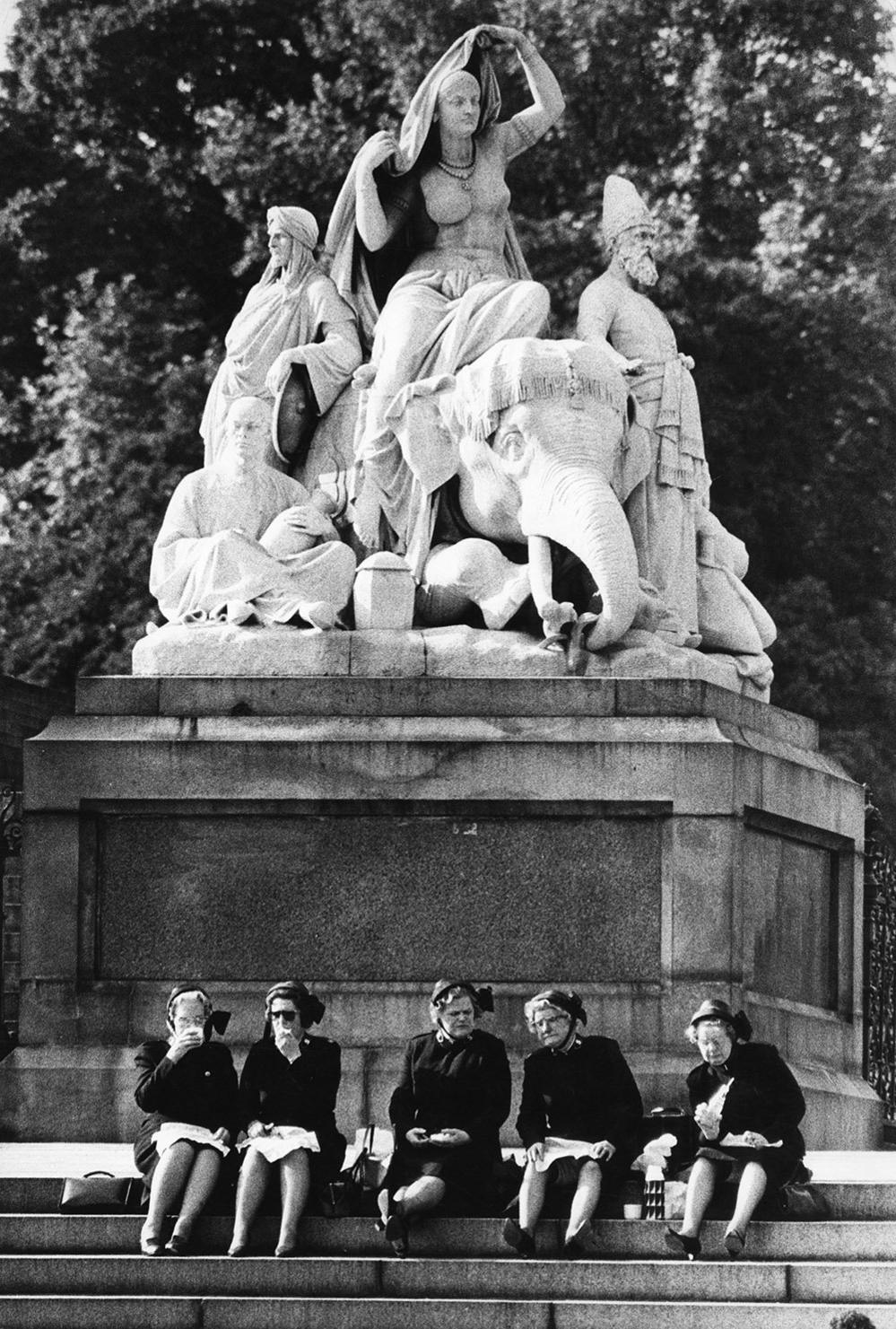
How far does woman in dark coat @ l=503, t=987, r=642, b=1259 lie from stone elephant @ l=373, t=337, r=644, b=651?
3948mm

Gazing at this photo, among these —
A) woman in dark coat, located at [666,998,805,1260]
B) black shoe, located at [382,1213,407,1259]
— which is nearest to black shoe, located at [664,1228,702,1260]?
woman in dark coat, located at [666,998,805,1260]

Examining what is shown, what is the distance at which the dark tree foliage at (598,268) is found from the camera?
31.4 m

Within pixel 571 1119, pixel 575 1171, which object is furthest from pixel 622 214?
pixel 575 1171

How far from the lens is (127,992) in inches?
726

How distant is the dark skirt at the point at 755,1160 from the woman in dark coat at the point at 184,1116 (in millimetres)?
2009

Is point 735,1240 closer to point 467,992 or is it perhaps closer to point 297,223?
point 467,992

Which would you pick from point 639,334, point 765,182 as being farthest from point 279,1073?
point 765,182

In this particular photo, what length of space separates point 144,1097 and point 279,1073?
575 mm

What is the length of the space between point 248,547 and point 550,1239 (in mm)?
5723

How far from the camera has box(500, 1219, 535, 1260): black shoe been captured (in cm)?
1473

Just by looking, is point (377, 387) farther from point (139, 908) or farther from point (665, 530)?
point (139, 908)

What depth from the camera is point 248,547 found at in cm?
1955

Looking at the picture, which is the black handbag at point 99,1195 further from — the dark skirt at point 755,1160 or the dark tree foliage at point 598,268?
the dark tree foliage at point 598,268

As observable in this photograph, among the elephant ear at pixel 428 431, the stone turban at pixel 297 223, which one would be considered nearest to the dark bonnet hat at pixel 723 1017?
the elephant ear at pixel 428 431
